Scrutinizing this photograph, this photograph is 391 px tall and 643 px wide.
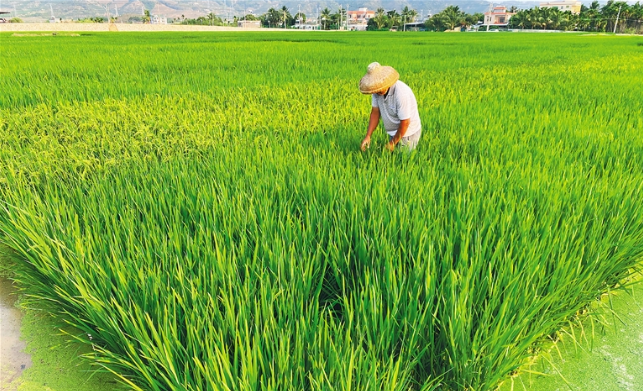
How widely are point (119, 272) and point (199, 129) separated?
1.99 meters

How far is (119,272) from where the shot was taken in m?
1.19

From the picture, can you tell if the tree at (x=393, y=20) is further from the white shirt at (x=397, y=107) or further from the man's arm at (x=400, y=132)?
the man's arm at (x=400, y=132)

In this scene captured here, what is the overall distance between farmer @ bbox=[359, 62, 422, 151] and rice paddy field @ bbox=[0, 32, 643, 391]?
0.44 feet

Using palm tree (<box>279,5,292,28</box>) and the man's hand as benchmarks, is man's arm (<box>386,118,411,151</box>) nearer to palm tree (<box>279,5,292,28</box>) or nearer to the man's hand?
the man's hand

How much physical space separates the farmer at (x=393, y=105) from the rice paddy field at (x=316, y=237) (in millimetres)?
134

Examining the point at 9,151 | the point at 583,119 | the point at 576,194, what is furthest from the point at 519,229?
the point at 9,151

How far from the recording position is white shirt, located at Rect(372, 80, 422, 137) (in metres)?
2.28

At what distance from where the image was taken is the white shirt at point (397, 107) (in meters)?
2.28

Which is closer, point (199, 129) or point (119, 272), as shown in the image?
point (119, 272)

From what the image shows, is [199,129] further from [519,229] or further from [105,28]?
[105,28]

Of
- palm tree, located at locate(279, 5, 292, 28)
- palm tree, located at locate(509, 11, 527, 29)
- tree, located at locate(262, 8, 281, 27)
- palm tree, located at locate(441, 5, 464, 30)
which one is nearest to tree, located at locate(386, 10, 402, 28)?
palm tree, located at locate(441, 5, 464, 30)

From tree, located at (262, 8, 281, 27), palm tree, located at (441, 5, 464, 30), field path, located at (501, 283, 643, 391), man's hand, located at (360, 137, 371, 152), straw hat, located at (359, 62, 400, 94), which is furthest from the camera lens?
tree, located at (262, 8, 281, 27)

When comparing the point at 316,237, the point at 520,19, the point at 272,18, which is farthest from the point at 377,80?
the point at 272,18

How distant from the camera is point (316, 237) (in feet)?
4.99
